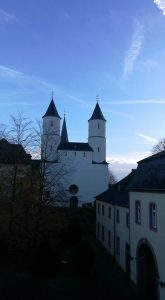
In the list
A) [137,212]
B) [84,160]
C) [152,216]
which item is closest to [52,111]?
[84,160]

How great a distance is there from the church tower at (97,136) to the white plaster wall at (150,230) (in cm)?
3985

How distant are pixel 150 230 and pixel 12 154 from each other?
14745mm

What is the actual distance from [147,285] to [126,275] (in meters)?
2.88

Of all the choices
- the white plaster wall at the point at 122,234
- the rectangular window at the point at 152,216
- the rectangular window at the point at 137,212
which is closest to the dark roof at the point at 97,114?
the white plaster wall at the point at 122,234

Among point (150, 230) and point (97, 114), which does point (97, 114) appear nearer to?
point (97, 114)

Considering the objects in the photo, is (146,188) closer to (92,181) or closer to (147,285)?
(147,285)

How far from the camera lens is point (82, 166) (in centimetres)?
5959

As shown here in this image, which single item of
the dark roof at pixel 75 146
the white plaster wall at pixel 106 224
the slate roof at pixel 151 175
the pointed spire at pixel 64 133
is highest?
the pointed spire at pixel 64 133

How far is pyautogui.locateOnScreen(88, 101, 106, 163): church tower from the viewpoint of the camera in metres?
60.5

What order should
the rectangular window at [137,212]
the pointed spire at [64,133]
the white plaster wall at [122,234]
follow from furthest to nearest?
the pointed spire at [64,133] < the white plaster wall at [122,234] < the rectangular window at [137,212]

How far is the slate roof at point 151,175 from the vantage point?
52.8 ft

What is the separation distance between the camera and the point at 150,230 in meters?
17.0

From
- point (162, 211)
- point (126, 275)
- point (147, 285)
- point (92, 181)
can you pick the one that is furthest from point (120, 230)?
point (92, 181)

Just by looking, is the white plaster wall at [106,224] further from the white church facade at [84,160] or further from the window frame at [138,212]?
the white church facade at [84,160]
